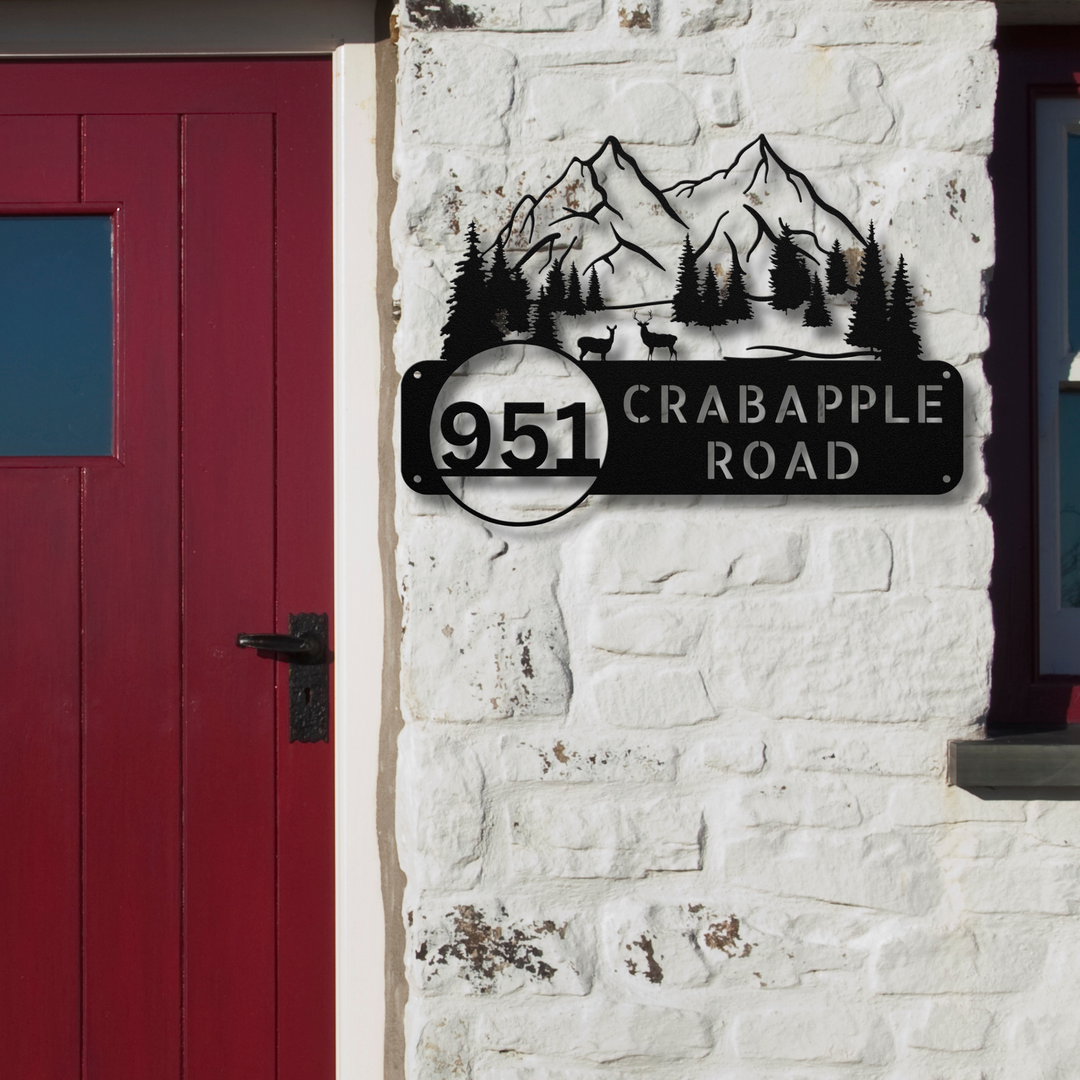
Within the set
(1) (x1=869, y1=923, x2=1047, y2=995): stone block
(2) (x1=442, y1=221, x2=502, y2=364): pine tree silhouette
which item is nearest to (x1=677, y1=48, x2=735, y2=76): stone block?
(2) (x1=442, y1=221, x2=502, y2=364): pine tree silhouette

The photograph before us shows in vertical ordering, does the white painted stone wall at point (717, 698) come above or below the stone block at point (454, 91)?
below

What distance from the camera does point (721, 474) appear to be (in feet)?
6.07

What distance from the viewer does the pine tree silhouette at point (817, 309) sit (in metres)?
1.85

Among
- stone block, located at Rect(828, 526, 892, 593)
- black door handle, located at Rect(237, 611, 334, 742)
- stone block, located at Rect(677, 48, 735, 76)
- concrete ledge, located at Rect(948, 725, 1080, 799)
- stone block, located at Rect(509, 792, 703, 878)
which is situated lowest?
stone block, located at Rect(509, 792, 703, 878)

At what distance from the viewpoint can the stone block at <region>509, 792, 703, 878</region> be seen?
1820mm

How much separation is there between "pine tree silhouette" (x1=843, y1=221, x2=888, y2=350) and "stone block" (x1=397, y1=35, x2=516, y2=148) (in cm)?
69

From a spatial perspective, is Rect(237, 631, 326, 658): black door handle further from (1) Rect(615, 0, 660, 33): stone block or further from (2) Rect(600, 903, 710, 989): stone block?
(1) Rect(615, 0, 660, 33): stone block

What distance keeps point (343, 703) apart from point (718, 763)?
0.74 metres

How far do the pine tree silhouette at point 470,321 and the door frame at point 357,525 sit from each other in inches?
9.9

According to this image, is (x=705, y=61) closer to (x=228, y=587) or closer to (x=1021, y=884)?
(x=228, y=587)

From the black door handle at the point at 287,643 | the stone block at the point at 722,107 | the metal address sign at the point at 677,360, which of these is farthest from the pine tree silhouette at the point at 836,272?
the black door handle at the point at 287,643

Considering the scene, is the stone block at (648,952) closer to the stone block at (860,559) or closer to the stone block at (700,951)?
the stone block at (700,951)

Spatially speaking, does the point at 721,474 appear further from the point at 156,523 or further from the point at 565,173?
the point at 156,523

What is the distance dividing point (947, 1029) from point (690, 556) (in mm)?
949
